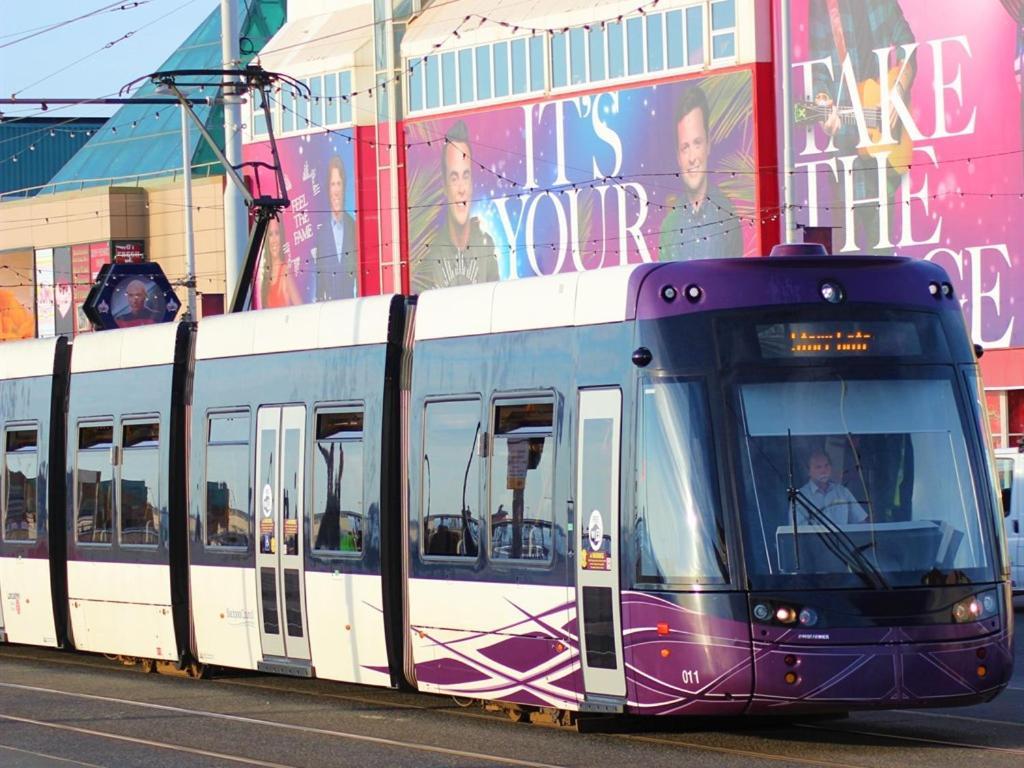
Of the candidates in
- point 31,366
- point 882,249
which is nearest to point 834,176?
point 882,249

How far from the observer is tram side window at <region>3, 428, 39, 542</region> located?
20422 mm

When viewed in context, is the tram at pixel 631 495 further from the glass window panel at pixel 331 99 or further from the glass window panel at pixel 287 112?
the glass window panel at pixel 287 112

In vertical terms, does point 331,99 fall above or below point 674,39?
above

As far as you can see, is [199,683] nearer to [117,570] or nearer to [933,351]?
[117,570]

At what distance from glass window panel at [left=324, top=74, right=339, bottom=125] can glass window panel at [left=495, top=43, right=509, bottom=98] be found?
7189 millimetres

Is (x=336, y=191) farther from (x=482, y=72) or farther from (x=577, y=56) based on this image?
(x=577, y=56)

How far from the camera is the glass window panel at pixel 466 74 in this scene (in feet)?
207

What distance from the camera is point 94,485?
19.4m

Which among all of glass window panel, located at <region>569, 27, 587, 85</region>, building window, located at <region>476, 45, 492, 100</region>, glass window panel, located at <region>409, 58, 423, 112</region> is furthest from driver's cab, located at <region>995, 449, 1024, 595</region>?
glass window panel, located at <region>409, 58, 423, 112</region>

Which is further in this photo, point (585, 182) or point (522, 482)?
point (585, 182)

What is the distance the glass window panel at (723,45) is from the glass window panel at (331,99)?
51.2 feet

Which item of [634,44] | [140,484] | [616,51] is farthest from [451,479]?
[616,51]

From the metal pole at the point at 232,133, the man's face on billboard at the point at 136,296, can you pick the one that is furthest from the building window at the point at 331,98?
the metal pole at the point at 232,133

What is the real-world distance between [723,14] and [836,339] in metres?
43.6
